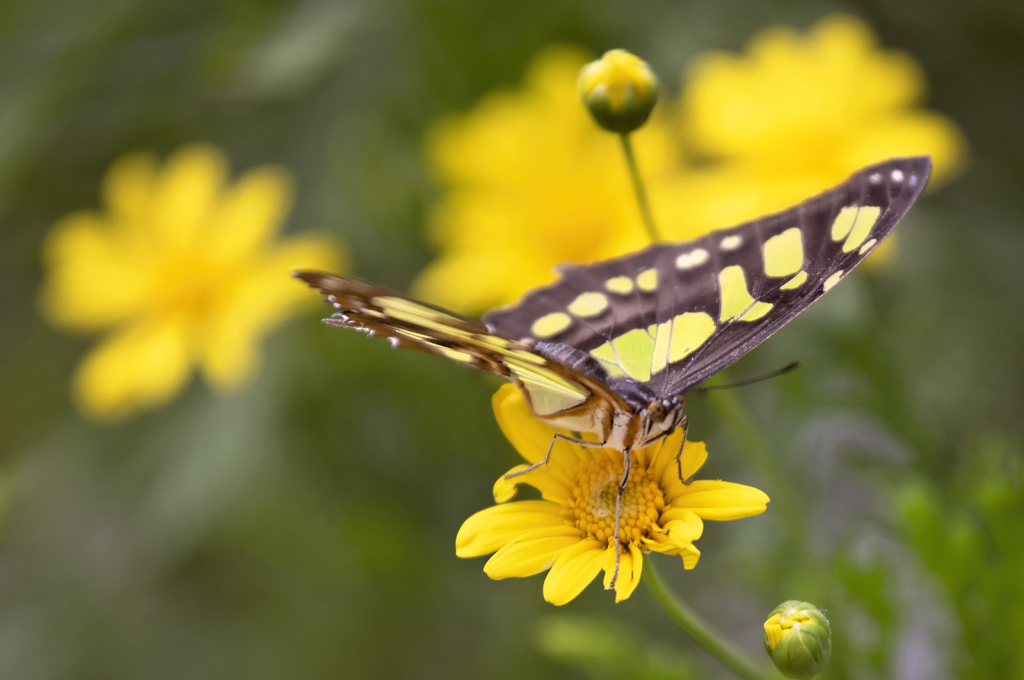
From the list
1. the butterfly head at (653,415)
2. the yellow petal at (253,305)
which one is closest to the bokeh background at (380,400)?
the yellow petal at (253,305)

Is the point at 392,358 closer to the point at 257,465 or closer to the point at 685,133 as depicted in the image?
the point at 257,465

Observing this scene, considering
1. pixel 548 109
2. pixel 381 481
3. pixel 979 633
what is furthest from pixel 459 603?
pixel 979 633

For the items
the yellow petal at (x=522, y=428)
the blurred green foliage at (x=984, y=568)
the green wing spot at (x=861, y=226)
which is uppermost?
the green wing spot at (x=861, y=226)

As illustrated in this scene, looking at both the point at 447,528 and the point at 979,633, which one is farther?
the point at 447,528

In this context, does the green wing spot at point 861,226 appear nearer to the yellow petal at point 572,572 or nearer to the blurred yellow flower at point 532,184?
the yellow petal at point 572,572

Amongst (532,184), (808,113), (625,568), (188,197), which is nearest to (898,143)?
(808,113)

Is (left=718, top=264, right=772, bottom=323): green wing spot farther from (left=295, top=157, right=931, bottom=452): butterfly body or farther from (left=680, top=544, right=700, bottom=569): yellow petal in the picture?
(left=680, top=544, right=700, bottom=569): yellow petal

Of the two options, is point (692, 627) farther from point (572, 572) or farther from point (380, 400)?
point (380, 400)
